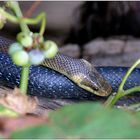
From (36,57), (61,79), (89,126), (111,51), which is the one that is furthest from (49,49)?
(111,51)

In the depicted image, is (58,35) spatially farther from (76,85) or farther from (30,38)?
(30,38)

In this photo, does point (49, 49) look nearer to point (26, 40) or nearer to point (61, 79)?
point (26, 40)

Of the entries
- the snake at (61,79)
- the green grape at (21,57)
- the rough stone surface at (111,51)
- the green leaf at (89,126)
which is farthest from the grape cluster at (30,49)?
the rough stone surface at (111,51)

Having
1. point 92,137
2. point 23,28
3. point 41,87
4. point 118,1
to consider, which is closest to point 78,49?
point 118,1

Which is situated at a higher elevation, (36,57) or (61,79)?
(61,79)

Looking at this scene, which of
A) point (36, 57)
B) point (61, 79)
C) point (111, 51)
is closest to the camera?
point (36, 57)

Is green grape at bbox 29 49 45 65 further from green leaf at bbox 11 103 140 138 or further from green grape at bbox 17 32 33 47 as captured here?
green leaf at bbox 11 103 140 138

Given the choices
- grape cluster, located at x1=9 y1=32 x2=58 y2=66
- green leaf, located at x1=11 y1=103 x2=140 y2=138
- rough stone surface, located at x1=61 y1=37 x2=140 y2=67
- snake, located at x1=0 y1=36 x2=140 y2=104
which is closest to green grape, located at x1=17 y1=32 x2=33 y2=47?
grape cluster, located at x1=9 y1=32 x2=58 y2=66
